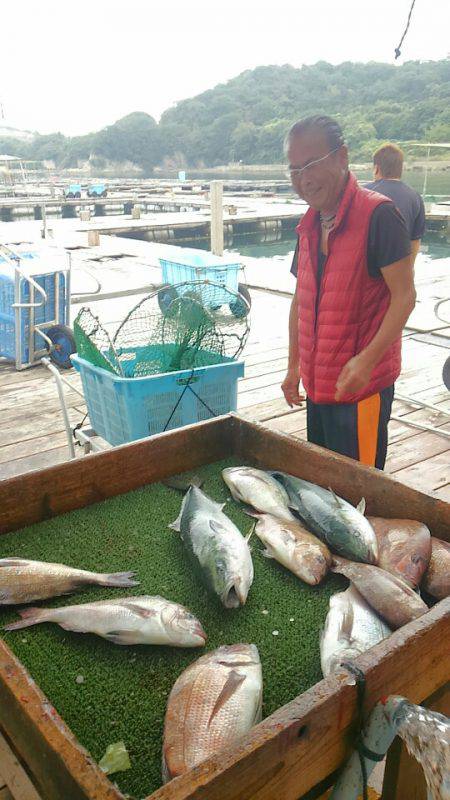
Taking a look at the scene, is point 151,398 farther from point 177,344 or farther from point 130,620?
point 130,620

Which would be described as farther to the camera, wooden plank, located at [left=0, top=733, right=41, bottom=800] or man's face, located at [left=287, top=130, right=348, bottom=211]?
man's face, located at [left=287, top=130, right=348, bottom=211]

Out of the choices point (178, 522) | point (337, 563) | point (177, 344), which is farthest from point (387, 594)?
point (177, 344)

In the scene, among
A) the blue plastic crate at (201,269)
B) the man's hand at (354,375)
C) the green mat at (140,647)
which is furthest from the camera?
the blue plastic crate at (201,269)

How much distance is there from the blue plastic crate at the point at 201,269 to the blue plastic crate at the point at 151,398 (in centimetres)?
417

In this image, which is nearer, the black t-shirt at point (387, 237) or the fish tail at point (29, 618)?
the fish tail at point (29, 618)

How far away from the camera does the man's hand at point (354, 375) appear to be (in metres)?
2.59

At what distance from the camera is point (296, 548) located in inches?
73.4

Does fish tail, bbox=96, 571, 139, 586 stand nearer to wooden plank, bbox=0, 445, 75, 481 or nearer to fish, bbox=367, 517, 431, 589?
fish, bbox=367, 517, 431, 589

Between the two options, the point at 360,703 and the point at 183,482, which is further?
the point at 183,482

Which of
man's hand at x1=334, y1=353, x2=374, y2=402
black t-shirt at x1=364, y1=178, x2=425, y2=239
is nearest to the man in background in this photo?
black t-shirt at x1=364, y1=178, x2=425, y2=239

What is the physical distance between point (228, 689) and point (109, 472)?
114cm

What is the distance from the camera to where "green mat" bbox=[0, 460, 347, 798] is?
134 cm

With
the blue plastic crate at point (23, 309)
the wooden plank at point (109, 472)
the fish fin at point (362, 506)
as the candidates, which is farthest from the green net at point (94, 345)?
the blue plastic crate at point (23, 309)

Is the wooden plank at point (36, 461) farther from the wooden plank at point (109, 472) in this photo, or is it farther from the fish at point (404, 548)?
the fish at point (404, 548)
